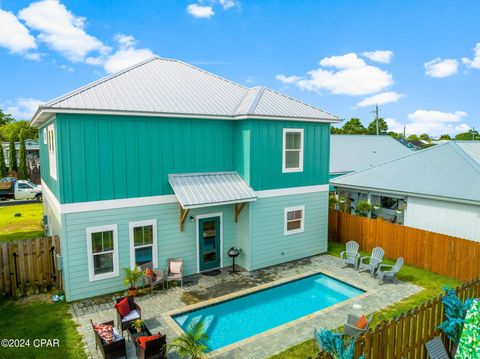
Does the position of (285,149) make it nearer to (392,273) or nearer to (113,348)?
(392,273)

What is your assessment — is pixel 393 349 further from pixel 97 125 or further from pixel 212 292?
pixel 97 125

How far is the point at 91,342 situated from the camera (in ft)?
28.9

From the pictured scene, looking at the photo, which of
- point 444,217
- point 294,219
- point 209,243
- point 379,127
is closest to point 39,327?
point 209,243

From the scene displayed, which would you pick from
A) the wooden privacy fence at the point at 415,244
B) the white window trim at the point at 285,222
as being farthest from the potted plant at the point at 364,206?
the white window trim at the point at 285,222

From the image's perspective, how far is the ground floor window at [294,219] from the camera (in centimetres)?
1492

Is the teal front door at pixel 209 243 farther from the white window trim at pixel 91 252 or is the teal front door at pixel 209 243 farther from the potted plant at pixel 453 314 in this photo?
the potted plant at pixel 453 314

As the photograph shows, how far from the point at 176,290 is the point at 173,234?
203cm

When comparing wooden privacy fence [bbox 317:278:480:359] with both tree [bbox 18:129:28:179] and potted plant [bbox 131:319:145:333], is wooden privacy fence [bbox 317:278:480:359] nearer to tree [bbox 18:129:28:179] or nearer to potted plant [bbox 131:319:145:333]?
potted plant [bbox 131:319:145:333]

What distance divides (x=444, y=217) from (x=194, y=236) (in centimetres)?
1104

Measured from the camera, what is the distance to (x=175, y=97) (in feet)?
43.6

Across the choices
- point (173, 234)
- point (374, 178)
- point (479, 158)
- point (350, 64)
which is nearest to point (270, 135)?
point (173, 234)

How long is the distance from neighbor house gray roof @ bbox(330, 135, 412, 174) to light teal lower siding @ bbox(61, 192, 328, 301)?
45.5 feet

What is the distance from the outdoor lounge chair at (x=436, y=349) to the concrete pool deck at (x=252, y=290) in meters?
3.08

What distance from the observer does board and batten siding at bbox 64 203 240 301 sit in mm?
11055
